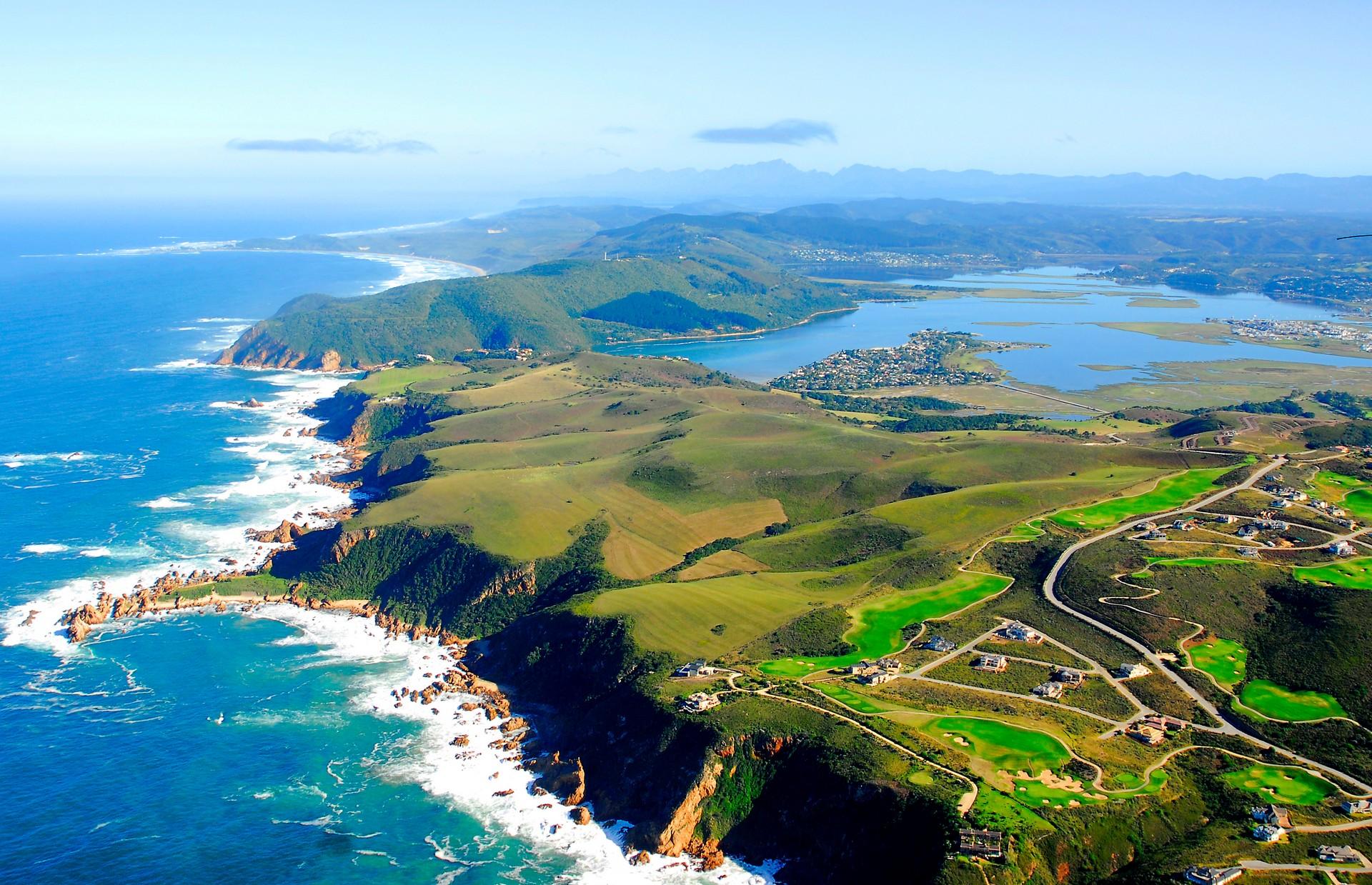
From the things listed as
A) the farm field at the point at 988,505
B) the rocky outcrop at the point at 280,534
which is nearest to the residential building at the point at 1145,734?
the farm field at the point at 988,505

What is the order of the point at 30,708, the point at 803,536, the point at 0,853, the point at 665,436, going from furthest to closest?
1. the point at 665,436
2. the point at 803,536
3. the point at 30,708
4. the point at 0,853

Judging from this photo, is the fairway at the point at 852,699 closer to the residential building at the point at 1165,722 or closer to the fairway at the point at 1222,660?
the residential building at the point at 1165,722

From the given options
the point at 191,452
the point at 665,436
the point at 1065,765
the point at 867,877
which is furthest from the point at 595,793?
the point at 191,452

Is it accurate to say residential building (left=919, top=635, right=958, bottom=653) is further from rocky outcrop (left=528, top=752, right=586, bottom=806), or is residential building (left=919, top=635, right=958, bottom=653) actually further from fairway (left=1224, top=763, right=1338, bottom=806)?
rocky outcrop (left=528, top=752, right=586, bottom=806)

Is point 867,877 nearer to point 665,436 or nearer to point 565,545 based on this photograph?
point 565,545

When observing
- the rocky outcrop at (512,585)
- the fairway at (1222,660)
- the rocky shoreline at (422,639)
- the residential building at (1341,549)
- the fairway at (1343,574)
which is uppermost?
the residential building at (1341,549)

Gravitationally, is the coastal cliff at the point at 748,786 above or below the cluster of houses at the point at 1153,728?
below
